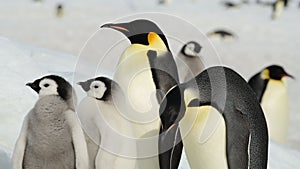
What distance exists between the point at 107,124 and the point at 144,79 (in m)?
0.36

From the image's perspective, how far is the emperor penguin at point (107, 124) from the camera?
72.9 inches

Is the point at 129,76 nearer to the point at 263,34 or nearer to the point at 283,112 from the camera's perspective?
the point at 283,112

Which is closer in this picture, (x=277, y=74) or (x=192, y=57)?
(x=192, y=57)

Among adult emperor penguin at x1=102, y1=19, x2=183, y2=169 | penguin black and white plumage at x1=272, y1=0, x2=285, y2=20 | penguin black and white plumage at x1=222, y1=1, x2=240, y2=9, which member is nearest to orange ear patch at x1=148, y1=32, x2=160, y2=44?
adult emperor penguin at x1=102, y1=19, x2=183, y2=169

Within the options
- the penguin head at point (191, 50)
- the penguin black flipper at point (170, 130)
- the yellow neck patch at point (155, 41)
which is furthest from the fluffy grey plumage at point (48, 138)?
the penguin head at point (191, 50)

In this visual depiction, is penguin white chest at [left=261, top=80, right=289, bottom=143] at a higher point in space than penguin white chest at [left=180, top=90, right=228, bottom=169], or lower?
higher

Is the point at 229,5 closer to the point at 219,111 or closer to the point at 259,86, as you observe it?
the point at 259,86

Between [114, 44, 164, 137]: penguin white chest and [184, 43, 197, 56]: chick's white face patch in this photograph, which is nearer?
[114, 44, 164, 137]: penguin white chest

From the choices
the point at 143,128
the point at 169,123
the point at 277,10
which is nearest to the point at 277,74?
the point at 143,128

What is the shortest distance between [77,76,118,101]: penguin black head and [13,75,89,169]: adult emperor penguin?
0.44 ft

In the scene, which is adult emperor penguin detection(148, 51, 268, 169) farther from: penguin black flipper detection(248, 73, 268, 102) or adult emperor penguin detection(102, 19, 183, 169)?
penguin black flipper detection(248, 73, 268, 102)

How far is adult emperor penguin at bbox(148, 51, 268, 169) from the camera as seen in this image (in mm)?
1880

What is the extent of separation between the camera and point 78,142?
1.74 m

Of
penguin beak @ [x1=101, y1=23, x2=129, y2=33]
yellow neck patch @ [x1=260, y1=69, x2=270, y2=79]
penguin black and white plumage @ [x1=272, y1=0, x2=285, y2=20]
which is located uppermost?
penguin black and white plumage @ [x1=272, y1=0, x2=285, y2=20]
